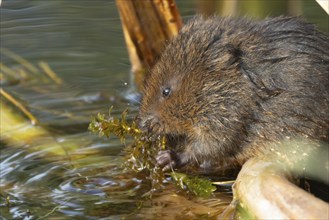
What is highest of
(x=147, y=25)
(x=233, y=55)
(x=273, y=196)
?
(x=147, y=25)

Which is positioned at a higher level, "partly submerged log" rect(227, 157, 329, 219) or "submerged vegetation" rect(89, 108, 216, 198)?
"submerged vegetation" rect(89, 108, 216, 198)

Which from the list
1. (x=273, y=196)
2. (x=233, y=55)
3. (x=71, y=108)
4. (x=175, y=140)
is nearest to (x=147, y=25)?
(x=71, y=108)

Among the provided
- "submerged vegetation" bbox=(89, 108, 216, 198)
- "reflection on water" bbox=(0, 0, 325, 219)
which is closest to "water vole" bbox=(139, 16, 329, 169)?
"submerged vegetation" bbox=(89, 108, 216, 198)

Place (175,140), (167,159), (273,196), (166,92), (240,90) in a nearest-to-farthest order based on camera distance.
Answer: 1. (273,196)
2. (240,90)
3. (166,92)
4. (175,140)
5. (167,159)

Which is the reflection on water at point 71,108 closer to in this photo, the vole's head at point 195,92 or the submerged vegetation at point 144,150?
the submerged vegetation at point 144,150

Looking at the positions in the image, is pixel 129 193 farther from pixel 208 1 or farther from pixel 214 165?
pixel 208 1

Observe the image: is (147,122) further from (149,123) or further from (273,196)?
(273,196)

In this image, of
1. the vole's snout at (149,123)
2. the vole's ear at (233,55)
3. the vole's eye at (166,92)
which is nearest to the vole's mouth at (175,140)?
the vole's snout at (149,123)

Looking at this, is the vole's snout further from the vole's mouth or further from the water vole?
the vole's mouth
